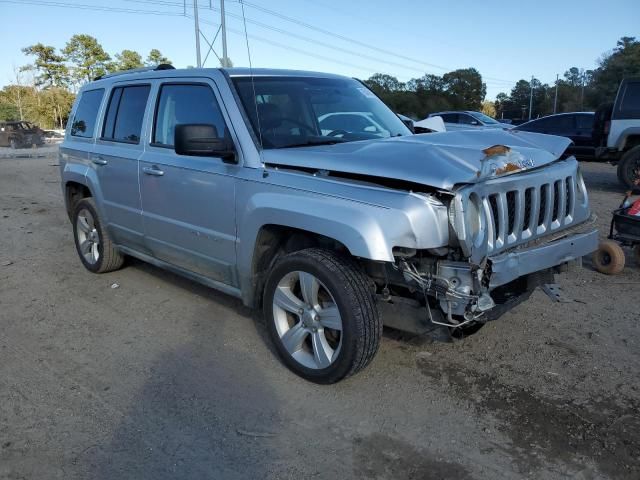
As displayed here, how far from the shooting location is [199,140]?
140 inches

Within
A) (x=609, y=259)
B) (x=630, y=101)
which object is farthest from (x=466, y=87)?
(x=609, y=259)

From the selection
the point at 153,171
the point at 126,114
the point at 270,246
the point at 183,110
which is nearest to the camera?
the point at 270,246

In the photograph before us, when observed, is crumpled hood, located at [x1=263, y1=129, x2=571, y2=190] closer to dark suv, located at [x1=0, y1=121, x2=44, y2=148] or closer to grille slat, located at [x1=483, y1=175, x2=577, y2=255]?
grille slat, located at [x1=483, y1=175, x2=577, y2=255]

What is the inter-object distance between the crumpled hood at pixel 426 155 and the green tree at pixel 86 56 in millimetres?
56175

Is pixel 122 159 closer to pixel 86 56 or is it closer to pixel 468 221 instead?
pixel 468 221

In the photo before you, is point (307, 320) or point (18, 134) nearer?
point (307, 320)

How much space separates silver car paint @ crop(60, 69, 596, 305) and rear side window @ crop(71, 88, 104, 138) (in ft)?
1.84

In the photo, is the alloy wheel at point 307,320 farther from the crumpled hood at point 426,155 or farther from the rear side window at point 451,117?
the rear side window at point 451,117

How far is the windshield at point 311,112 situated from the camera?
3.90 meters

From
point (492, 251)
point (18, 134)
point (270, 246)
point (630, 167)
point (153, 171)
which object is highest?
point (153, 171)

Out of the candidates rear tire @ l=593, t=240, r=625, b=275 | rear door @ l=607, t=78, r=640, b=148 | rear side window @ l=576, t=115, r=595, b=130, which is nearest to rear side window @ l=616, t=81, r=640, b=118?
rear door @ l=607, t=78, r=640, b=148

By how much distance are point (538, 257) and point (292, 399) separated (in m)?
1.70

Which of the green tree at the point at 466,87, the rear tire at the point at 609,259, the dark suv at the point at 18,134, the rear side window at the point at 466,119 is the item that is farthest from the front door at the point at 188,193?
the green tree at the point at 466,87

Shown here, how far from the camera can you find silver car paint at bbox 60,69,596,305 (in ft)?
9.65
